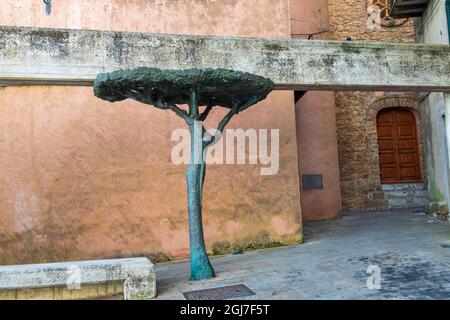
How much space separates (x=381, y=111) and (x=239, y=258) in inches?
402

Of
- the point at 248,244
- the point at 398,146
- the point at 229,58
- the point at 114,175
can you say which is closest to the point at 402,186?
the point at 398,146

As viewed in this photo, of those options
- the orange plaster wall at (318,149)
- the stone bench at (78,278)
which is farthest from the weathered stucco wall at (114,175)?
the orange plaster wall at (318,149)

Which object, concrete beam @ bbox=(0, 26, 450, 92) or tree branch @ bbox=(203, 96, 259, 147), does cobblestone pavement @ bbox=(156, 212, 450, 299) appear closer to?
tree branch @ bbox=(203, 96, 259, 147)

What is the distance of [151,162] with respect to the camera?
873 cm

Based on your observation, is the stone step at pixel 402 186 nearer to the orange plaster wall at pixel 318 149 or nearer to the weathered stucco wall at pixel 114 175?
the orange plaster wall at pixel 318 149

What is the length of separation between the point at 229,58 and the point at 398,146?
1108 centimetres

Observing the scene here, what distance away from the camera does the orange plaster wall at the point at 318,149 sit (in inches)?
518

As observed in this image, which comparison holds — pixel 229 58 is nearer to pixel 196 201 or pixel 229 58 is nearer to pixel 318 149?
pixel 196 201

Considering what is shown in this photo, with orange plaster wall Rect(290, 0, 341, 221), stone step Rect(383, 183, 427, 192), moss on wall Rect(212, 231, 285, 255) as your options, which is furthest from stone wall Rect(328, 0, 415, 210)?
moss on wall Rect(212, 231, 285, 255)

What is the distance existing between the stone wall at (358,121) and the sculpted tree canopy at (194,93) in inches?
389

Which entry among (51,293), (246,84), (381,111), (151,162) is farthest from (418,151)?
(51,293)

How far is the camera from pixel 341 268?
20.0ft

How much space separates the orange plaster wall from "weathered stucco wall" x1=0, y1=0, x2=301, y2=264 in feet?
13.6

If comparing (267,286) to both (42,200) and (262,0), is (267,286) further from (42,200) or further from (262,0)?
(262,0)
